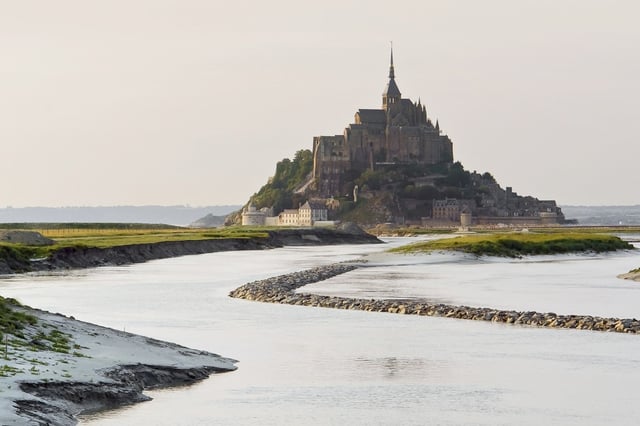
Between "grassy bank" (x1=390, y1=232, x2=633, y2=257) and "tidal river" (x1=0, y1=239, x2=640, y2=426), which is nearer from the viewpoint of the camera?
"tidal river" (x1=0, y1=239, x2=640, y2=426)

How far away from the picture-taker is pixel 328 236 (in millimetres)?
164125

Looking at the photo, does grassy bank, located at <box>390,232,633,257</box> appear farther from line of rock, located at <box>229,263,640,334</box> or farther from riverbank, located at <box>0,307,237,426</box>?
riverbank, located at <box>0,307,237,426</box>

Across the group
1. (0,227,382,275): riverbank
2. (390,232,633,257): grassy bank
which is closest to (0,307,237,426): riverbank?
(0,227,382,275): riverbank

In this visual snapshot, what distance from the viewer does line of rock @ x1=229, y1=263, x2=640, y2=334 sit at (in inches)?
1502

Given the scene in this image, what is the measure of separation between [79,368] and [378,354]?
32.2 ft

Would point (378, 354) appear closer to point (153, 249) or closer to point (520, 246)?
point (153, 249)

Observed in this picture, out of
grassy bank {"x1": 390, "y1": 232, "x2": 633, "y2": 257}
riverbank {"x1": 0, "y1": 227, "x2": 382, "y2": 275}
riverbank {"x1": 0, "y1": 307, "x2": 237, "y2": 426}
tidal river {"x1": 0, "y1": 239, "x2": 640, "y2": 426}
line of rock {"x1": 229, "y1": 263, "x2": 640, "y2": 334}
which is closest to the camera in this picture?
riverbank {"x1": 0, "y1": 307, "x2": 237, "y2": 426}

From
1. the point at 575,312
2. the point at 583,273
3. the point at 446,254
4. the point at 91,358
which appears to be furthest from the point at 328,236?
the point at 91,358

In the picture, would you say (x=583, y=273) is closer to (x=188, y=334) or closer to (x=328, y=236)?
(x=188, y=334)

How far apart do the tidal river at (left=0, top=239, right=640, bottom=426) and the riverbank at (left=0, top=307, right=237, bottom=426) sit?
644 millimetres

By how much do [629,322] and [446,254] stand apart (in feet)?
171

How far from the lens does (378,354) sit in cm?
3219

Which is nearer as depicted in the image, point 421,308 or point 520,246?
point 421,308

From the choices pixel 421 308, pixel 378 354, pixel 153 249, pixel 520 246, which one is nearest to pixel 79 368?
pixel 378 354
